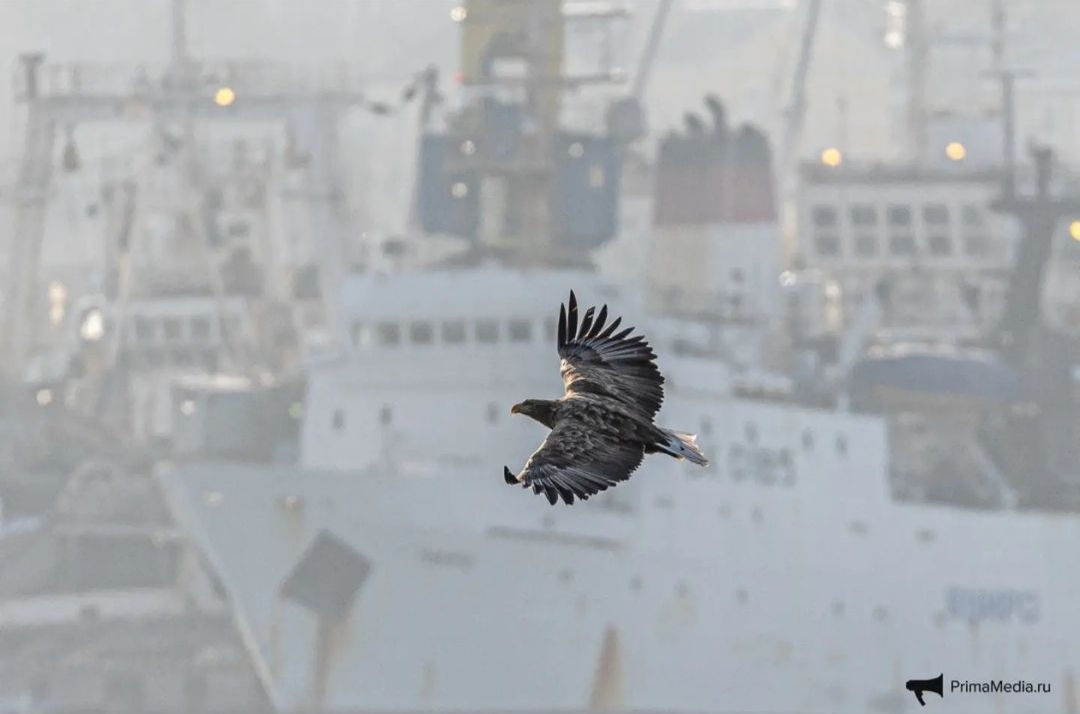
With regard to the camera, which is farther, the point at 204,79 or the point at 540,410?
the point at 204,79

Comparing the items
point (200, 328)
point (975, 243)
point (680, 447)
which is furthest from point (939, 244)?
point (680, 447)

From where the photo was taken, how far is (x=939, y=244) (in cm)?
9088

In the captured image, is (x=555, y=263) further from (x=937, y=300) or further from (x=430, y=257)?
(x=937, y=300)

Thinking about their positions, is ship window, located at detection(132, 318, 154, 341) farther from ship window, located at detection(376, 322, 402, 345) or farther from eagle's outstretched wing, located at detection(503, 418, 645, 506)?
eagle's outstretched wing, located at detection(503, 418, 645, 506)

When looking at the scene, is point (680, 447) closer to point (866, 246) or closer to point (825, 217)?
point (866, 246)

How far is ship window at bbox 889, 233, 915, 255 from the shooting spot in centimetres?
9019

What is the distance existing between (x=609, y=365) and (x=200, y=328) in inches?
2960

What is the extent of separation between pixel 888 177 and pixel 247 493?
26084 millimetres

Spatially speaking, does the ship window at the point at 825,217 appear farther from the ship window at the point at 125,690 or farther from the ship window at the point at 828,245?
the ship window at the point at 125,690

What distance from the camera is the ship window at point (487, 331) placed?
2692 inches

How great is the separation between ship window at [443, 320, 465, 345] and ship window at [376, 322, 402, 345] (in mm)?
1022

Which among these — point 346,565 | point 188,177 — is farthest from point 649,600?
point 188,177

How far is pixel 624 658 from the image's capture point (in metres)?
73.5

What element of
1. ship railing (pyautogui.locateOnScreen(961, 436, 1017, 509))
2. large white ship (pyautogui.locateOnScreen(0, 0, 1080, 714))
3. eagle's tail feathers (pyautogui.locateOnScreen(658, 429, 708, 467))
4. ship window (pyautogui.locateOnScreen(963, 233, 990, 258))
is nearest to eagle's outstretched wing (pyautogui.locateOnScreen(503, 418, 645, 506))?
eagle's tail feathers (pyautogui.locateOnScreen(658, 429, 708, 467))
